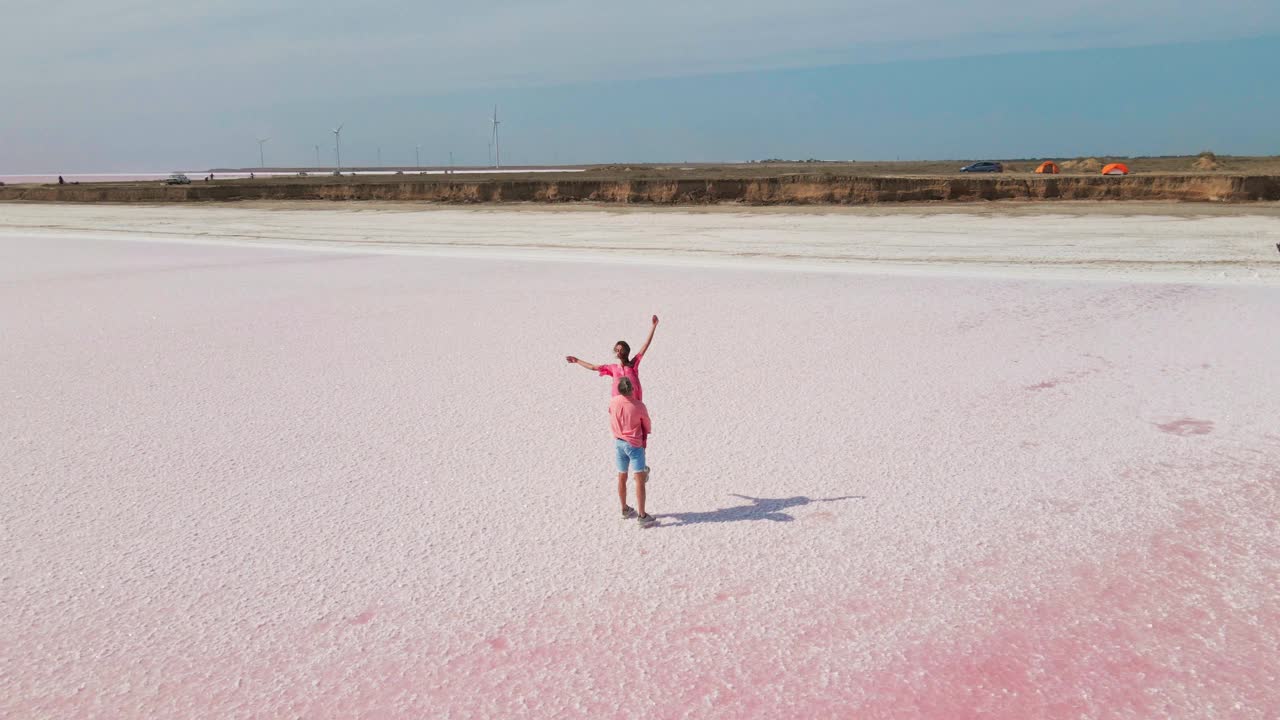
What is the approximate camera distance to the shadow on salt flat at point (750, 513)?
16.6 feet

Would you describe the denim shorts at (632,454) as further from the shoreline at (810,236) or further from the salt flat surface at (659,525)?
the shoreline at (810,236)

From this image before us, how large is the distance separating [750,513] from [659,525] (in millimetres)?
485

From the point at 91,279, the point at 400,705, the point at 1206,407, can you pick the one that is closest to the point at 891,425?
the point at 1206,407

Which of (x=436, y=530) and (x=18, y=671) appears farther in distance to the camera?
(x=436, y=530)

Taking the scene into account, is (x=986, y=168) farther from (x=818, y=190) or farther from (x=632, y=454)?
(x=632, y=454)

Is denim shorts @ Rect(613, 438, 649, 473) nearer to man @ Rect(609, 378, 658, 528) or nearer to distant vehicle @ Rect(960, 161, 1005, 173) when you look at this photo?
man @ Rect(609, 378, 658, 528)

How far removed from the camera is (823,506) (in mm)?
5242

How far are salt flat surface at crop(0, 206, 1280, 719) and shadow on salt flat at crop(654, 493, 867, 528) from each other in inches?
0.8

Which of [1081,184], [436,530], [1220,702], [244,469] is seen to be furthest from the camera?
[1081,184]

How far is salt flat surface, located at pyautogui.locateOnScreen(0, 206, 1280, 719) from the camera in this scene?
362cm

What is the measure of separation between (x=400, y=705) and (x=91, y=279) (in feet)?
50.6

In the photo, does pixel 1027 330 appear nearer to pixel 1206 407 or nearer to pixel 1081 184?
pixel 1206 407

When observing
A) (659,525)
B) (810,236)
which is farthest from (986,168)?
(659,525)

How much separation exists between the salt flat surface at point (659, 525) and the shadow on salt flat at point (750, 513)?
0.8 inches
